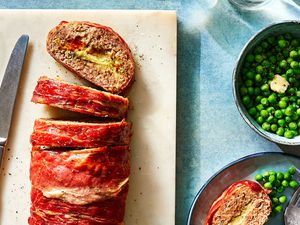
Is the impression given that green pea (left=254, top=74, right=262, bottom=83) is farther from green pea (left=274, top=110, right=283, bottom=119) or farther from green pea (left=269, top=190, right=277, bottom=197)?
green pea (left=269, top=190, right=277, bottom=197)

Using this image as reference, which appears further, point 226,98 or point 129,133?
point 226,98

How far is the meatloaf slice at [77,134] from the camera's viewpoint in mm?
3416

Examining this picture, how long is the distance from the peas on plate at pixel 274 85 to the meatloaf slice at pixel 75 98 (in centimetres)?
87

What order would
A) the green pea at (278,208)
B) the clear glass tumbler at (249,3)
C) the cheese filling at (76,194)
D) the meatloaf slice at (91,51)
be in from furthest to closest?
1. the clear glass tumbler at (249,3)
2. the green pea at (278,208)
3. the meatloaf slice at (91,51)
4. the cheese filling at (76,194)

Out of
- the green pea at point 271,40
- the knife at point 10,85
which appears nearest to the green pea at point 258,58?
the green pea at point 271,40

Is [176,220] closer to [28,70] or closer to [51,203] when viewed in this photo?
[51,203]

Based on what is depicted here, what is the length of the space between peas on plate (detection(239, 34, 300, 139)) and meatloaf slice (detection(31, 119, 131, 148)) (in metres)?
0.86

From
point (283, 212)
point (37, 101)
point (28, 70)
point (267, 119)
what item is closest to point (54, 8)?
point (28, 70)

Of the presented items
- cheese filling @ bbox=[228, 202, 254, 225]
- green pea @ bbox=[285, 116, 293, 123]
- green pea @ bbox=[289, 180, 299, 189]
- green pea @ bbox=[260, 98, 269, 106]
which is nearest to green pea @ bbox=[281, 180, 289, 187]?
green pea @ bbox=[289, 180, 299, 189]

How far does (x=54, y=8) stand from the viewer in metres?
3.86

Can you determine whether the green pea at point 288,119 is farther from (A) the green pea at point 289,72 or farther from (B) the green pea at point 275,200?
(B) the green pea at point 275,200

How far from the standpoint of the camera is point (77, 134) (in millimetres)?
3420

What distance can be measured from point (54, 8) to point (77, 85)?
63 centimetres

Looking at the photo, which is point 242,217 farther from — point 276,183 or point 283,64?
point 283,64
